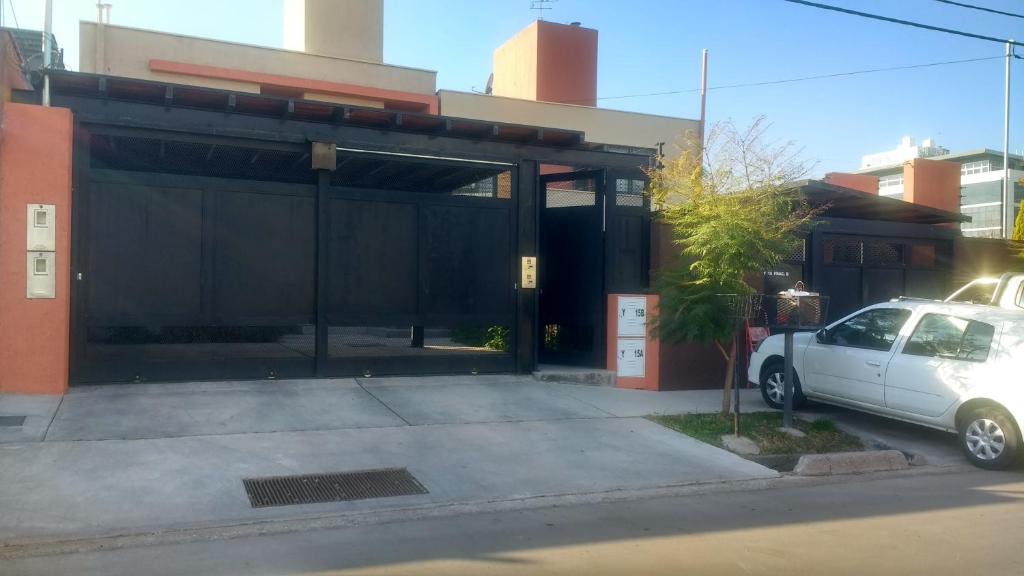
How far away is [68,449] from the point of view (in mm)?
7785

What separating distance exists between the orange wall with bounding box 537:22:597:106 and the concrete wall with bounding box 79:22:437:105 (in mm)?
5076

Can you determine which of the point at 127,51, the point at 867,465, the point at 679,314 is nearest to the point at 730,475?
the point at 867,465

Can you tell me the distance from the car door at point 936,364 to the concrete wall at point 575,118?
41.7 feet

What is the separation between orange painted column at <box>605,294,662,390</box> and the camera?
1273 cm

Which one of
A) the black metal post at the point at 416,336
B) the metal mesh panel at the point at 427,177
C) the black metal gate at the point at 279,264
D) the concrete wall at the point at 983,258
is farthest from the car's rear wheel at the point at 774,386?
the concrete wall at the point at 983,258

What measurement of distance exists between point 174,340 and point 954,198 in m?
22.7

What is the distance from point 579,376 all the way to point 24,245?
7.45 metres

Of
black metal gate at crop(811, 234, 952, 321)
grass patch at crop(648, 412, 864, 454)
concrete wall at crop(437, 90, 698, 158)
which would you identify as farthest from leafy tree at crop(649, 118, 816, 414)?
concrete wall at crop(437, 90, 698, 158)

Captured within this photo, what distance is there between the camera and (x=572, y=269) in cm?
1355

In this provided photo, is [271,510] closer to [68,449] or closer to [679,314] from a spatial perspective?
[68,449]

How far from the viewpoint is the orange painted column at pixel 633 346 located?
1273 cm

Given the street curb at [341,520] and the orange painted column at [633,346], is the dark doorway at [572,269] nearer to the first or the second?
the orange painted column at [633,346]

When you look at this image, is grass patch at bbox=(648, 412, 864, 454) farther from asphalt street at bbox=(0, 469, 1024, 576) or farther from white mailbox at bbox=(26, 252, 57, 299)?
white mailbox at bbox=(26, 252, 57, 299)

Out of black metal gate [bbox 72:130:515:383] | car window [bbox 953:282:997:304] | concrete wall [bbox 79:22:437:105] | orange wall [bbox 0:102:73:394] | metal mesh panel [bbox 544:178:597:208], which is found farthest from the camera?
concrete wall [bbox 79:22:437:105]
